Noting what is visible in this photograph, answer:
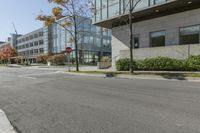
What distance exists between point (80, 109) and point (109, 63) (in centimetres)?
2533

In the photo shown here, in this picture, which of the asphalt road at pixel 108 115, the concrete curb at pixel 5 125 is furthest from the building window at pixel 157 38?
the concrete curb at pixel 5 125

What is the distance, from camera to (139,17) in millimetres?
26422

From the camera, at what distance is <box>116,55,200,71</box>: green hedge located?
60.9ft

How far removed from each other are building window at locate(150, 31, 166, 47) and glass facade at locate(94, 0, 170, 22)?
368 centimetres

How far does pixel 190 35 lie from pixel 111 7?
33.8 feet

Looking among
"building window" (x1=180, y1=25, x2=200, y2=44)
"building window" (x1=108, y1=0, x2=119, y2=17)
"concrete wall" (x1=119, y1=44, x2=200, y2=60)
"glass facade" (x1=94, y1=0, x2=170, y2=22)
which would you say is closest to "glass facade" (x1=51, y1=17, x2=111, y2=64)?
"glass facade" (x1=94, y1=0, x2=170, y2=22)

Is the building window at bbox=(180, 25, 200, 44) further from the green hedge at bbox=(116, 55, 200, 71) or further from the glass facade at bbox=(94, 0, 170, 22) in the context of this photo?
the glass facade at bbox=(94, 0, 170, 22)

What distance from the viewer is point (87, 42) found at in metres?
63.2

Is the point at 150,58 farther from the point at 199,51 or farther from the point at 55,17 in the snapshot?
the point at 55,17

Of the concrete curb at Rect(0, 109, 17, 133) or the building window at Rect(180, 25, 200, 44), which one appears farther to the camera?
the building window at Rect(180, 25, 200, 44)

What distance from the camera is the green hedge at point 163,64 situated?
18.6m

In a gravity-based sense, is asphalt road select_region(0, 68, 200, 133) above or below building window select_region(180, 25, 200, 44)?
below

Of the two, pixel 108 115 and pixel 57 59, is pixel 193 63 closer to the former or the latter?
pixel 108 115

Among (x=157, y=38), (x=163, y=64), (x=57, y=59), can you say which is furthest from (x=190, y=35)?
(x=57, y=59)
